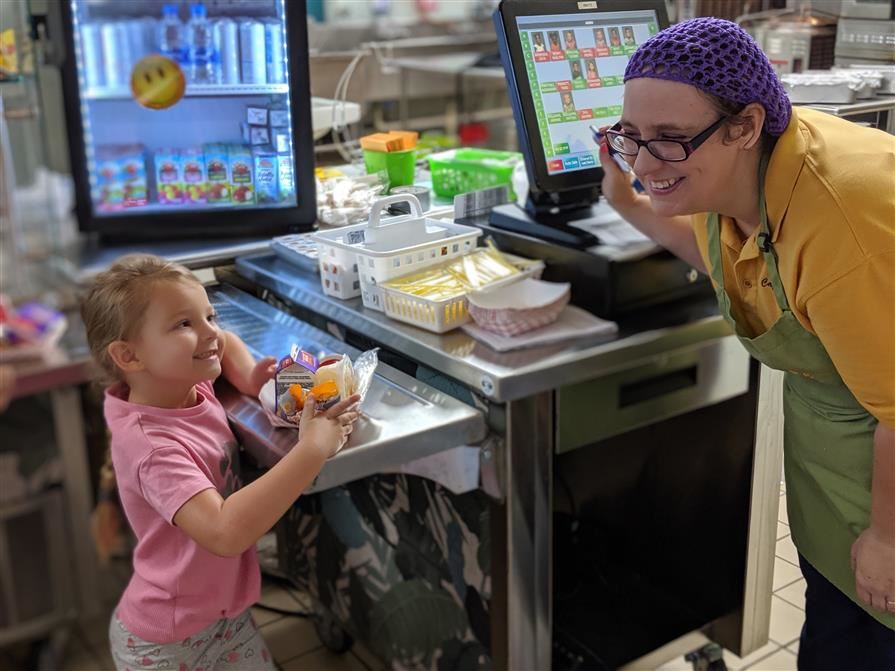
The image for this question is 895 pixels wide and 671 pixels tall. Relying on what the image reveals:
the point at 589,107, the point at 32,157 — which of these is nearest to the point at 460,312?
the point at 589,107

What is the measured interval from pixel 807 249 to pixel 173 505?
78 centimetres

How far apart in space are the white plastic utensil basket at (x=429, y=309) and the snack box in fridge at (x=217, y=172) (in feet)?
1.19

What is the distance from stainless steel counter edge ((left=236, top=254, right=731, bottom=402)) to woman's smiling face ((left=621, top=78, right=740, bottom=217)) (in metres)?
0.26

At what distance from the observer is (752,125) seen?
1.17 metres

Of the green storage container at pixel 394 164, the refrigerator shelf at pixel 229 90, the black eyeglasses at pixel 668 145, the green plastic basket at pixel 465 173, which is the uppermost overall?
the refrigerator shelf at pixel 229 90

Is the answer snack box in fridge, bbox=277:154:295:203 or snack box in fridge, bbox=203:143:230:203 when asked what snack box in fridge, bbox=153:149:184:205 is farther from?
snack box in fridge, bbox=277:154:295:203

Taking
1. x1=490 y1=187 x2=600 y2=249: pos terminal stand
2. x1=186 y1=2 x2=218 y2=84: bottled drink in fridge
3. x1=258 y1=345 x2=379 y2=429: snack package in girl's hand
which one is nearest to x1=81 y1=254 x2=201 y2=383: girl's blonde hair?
x1=258 y1=345 x2=379 y2=429: snack package in girl's hand

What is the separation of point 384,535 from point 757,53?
39.6 inches

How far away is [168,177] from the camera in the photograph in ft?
5.19

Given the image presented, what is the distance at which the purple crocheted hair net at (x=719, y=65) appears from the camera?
1.13 metres

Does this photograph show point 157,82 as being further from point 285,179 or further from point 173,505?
point 173,505

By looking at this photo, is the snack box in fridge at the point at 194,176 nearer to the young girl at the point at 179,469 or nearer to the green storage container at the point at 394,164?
the green storage container at the point at 394,164

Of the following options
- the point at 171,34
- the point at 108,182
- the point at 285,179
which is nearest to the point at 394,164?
the point at 285,179

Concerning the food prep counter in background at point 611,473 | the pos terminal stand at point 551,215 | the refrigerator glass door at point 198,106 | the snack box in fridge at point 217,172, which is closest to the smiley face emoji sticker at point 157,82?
the refrigerator glass door at point 198,106
